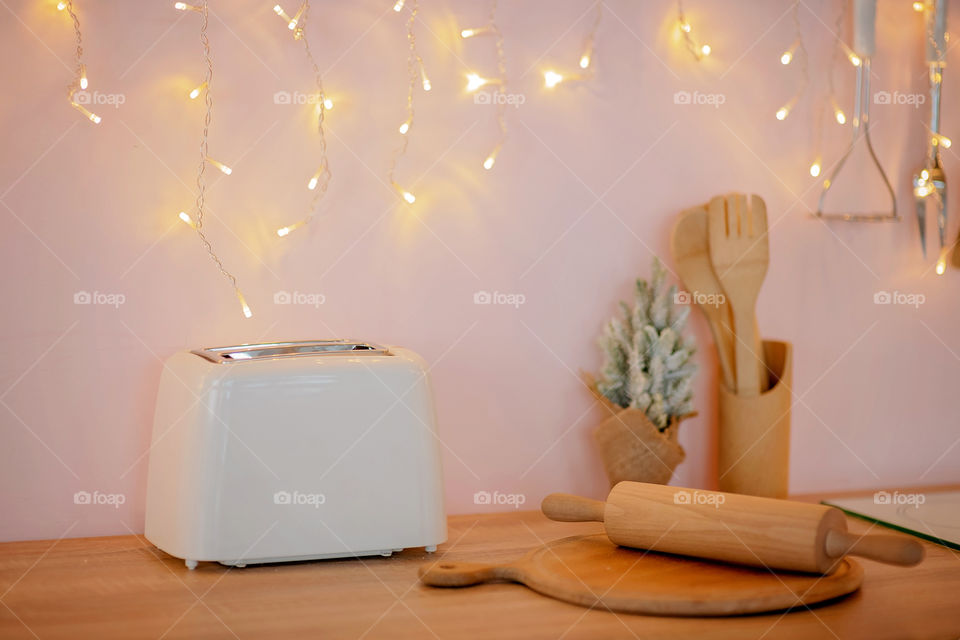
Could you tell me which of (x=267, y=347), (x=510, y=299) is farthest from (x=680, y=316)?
(x=267, y=347)

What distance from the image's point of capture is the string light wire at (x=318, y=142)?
3.63 feet

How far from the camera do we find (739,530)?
877mm

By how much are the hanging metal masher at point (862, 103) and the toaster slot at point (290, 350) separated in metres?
0.65

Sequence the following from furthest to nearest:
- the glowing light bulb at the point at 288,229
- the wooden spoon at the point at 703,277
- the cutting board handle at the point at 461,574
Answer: the wooden spoon at the point at 703,277, the glowing light bulb at the point at 288,229, the cutting board handle at the point at 461,574

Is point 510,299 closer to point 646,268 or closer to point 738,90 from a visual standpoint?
point 646,268

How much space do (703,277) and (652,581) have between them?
47cm

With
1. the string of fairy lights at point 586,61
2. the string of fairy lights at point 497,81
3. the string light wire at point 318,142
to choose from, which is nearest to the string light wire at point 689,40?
the string of fairy lights at point 586,61

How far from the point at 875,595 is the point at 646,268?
19.9 inches

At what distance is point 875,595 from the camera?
87 centimetres

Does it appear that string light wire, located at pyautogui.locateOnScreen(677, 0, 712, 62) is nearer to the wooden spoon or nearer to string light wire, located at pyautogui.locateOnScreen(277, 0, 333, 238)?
the wooden spoon

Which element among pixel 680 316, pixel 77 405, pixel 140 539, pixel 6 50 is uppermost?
pixel 6 50

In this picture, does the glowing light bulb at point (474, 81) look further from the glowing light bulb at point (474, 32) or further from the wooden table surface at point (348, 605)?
the wooden table surface at point (348, 605)

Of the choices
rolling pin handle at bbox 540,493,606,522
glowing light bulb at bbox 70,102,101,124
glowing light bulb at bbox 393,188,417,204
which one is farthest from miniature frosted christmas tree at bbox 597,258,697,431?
glowing light bulb at bbox 70,102,101,124

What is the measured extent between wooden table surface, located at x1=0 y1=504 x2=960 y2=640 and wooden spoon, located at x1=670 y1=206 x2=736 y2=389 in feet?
1.08
